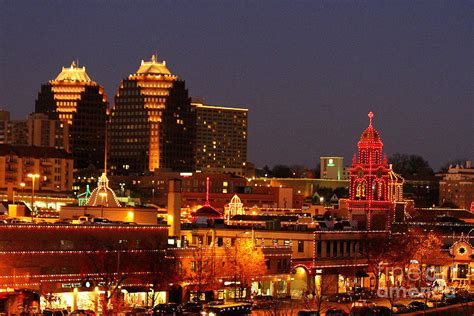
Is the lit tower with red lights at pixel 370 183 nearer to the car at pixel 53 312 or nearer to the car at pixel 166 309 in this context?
the car at pixel 166 309

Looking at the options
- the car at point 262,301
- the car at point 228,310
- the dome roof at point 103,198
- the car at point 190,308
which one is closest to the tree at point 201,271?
the car at point 262,301

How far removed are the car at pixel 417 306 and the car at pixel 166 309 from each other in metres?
18.7

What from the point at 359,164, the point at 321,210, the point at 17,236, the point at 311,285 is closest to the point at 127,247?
the point at 17,236

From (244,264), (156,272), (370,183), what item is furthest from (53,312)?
(370,183)

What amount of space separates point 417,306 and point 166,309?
21.3 meters

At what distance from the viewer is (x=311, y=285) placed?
346 ft

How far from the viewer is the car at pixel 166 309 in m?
76.4

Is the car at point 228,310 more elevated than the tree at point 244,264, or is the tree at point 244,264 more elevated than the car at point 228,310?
the tree at point 244,264

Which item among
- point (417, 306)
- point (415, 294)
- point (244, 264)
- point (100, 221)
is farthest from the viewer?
point (415, 294)

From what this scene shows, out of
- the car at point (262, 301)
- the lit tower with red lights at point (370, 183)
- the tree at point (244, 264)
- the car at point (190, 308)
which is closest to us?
the car at point (190, 308)

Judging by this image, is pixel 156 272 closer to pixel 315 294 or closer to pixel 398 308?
pixel 398 308

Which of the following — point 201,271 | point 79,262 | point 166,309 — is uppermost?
point 79,262

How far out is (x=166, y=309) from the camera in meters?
77.6

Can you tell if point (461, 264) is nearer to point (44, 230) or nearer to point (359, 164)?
point (359, 164)
